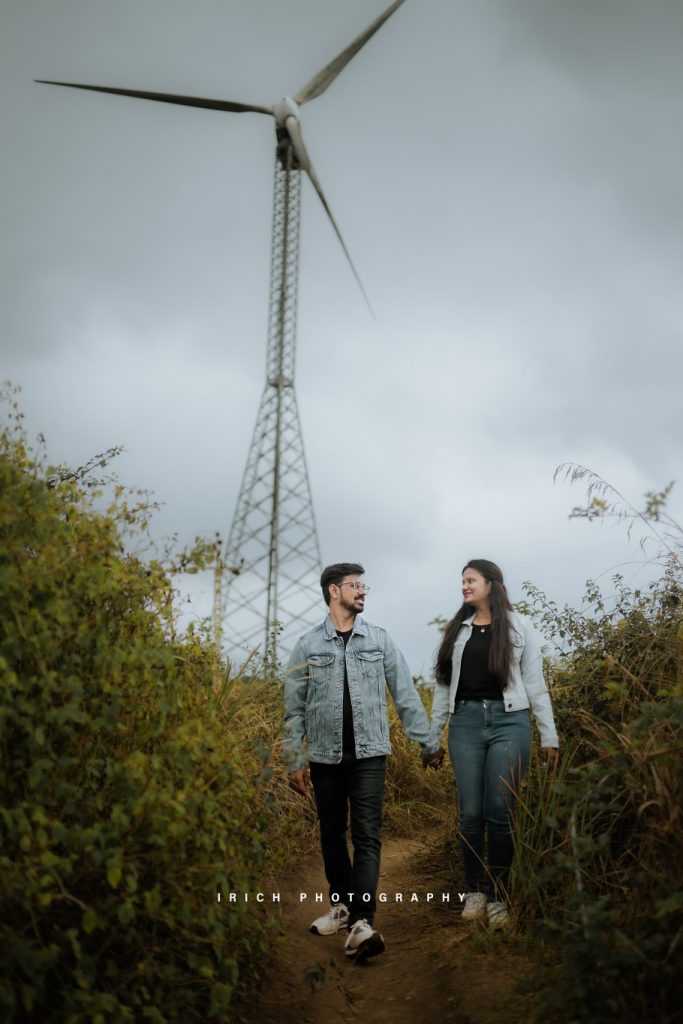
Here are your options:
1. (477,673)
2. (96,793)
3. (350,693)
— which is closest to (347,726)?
(350,693)

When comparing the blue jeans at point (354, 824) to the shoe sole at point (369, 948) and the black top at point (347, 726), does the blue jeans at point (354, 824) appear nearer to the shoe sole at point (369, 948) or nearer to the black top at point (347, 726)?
the black top at point (347, 726)

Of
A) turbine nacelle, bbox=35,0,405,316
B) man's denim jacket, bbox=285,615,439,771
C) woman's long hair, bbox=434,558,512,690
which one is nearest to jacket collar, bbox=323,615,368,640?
man's denim jacket, bbox=285,615,439,771

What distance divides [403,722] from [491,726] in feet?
1.85

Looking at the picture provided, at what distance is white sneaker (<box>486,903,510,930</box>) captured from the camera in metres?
5.98

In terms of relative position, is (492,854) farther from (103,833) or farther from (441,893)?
(103,833)

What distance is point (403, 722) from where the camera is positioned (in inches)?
259

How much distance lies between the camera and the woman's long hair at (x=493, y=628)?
252 inches

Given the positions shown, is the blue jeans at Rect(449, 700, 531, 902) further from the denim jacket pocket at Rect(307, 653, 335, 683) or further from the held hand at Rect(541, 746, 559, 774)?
the denim jacket pocket at Rect(307, 653, 335, 683)

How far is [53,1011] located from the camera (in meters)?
3.97

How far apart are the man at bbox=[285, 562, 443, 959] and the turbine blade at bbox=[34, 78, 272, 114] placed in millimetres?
14333

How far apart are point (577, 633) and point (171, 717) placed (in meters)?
3.41

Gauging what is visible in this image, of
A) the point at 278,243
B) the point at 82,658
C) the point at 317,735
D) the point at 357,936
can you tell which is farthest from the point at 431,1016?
the point at 278,243

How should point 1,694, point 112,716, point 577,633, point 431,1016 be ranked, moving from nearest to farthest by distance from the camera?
point 1,694 < point 112,716 < point 431,1016 < point 577,633

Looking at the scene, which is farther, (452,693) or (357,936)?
(452,693)
